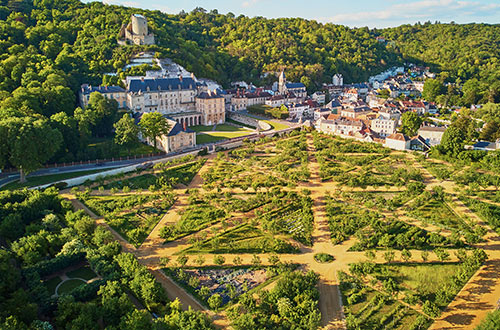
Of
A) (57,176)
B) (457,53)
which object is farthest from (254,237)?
(457,53)

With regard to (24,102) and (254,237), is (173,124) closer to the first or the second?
(24,102)

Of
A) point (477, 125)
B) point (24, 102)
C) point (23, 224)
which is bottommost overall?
point (23, 224)

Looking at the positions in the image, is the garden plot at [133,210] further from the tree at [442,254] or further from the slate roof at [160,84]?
the slate roof at [160,84]

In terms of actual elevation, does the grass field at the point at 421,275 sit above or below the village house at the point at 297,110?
below

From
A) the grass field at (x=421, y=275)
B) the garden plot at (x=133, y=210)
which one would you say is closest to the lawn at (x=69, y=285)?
the garden plot at (x=133, y=210)

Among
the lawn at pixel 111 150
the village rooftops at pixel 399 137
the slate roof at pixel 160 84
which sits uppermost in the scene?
the slate roof at pixel 160 84
